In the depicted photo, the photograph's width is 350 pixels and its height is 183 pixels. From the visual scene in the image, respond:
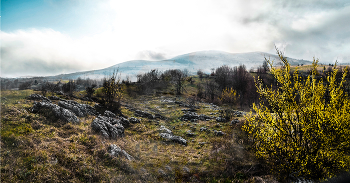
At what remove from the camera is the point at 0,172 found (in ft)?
20.0

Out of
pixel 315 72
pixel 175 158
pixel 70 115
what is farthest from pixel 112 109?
pixel 315 72

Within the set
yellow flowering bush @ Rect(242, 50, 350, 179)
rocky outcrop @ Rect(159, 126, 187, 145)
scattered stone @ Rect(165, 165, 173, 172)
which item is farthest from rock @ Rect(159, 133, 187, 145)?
yellow flowering bush @ Rect(242, 50, 350, 179)

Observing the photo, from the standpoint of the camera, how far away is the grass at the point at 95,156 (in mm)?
7191

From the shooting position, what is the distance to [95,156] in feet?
31.1

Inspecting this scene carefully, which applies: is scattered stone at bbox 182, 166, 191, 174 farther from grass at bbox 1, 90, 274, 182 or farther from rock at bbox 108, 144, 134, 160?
rock at bbox 108, 144, 134, 160

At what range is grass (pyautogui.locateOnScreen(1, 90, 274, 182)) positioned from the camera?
7191 mm

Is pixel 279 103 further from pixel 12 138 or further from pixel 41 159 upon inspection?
pixel 12 138

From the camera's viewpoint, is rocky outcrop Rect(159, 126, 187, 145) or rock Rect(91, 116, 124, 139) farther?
rocky outcrop Rect(159, 126, 187, 145)

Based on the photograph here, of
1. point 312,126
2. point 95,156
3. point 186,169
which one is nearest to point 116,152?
point 95,156

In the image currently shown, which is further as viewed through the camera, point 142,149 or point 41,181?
point 142,149

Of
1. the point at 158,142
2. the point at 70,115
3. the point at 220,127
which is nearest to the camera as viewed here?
the point at 70,115

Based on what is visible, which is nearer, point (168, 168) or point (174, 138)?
point (168, 168)

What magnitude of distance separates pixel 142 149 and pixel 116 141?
229cm

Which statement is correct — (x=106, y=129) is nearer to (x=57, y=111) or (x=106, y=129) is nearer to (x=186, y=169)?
(x=57, y=111)
